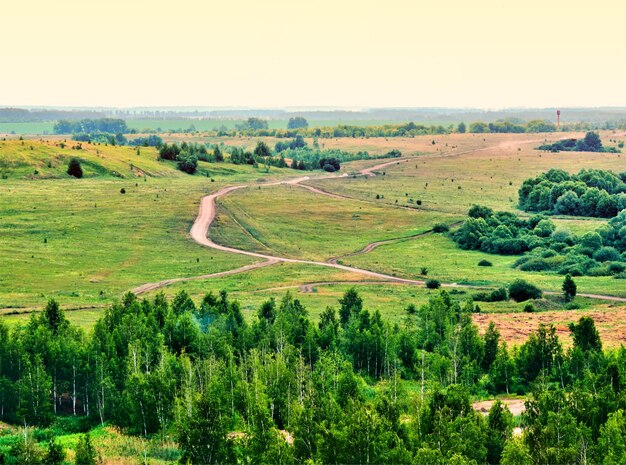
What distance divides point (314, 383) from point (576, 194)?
374 feet

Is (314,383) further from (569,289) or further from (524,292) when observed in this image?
(569,289)

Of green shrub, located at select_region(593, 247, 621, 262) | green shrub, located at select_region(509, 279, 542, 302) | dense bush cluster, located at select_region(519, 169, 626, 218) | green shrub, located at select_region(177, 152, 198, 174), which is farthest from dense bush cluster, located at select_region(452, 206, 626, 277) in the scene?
green shrub, located at select_region(177, 152, 198, 174)

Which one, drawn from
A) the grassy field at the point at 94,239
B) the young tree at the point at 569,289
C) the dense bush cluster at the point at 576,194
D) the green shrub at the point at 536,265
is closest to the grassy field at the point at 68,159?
the grassy field at the point at 94,239

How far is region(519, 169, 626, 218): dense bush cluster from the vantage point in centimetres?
15200

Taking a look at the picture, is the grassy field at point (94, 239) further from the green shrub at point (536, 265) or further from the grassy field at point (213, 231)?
the green shrub at point (536, 265)

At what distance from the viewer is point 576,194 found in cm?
15525

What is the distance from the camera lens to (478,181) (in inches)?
7741

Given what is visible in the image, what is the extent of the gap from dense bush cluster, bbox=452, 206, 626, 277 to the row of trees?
40.0 metres

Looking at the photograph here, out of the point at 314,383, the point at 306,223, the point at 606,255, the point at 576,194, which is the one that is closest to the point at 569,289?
the point at 606,255

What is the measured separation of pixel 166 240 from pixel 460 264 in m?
40.9

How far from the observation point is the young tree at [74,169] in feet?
550

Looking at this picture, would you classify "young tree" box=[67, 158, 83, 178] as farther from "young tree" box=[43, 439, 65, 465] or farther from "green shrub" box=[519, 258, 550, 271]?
"young tree" box=[43, 439, 65, 465]

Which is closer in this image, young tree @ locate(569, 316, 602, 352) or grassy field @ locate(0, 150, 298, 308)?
young tree @ locate(569, 316, 602, 352)

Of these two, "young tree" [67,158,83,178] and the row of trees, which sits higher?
"young tree" [67,158,83,178]
